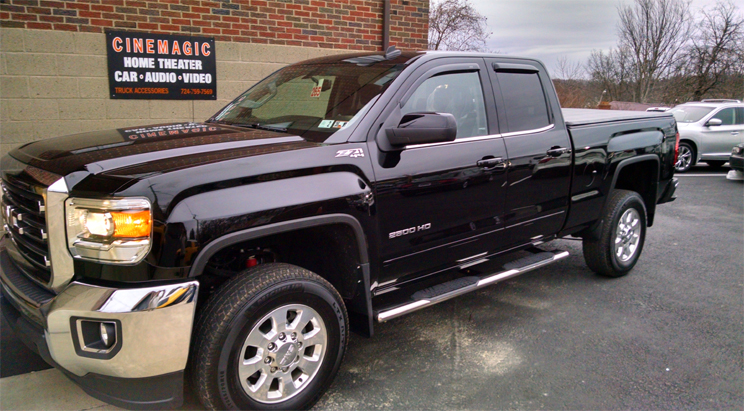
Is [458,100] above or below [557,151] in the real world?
above

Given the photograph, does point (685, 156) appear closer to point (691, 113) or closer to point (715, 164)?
point (691, 113)

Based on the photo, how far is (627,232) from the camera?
5.29 metres

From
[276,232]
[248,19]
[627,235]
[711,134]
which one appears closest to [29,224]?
[276,232]

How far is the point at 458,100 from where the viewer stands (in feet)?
12.3

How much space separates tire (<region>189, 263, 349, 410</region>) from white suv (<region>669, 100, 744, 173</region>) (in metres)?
12.4

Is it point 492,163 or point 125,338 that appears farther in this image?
point 492,163

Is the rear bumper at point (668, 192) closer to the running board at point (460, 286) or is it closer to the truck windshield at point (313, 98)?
the running board at point (460, 286)

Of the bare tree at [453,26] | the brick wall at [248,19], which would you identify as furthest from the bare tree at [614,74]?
the brick wall at [248,19]

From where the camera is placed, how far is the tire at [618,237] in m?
5.04

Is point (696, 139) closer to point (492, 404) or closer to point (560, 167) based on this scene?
point (560, 167)

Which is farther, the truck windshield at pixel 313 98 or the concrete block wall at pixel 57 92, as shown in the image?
the concrete block wall at pixel 57 92

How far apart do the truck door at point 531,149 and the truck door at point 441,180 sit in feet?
0.46

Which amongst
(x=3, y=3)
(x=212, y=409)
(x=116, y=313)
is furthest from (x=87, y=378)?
(x=3, y=3)

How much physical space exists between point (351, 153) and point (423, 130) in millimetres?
436
